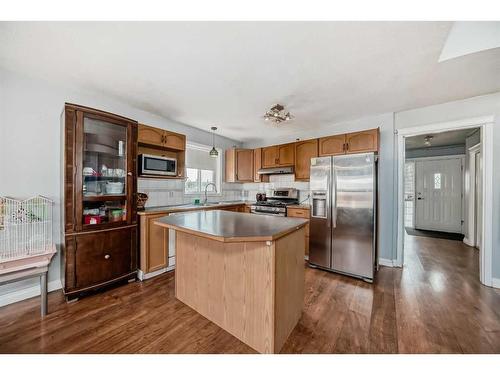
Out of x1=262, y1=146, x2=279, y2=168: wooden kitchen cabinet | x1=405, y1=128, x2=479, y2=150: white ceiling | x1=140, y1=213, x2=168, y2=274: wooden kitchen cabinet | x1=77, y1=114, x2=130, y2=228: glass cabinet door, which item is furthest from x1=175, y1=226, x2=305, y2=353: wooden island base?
x1=405, y1=128, x2=479, y2=150: white ceiling

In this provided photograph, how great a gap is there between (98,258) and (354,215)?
318 cm

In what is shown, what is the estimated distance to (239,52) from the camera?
69.0 inches

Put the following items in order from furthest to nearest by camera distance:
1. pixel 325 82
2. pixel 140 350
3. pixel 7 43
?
pixel 325 82
pixel 7 43
pixel 140 350

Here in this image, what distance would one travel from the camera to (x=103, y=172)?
2.47 meters

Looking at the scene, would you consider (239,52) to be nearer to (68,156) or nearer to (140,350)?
(68,156)

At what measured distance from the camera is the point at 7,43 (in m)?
1.70

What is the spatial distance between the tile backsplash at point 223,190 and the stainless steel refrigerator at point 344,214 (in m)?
1.10

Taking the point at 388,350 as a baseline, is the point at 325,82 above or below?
above

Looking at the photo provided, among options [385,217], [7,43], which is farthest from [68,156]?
[385,217]

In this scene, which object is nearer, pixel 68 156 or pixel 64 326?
pixel 64 326

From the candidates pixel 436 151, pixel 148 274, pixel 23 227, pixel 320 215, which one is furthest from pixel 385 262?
pixel 23 227

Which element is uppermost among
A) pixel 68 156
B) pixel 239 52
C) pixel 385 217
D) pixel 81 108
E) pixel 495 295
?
pixel 239 52
